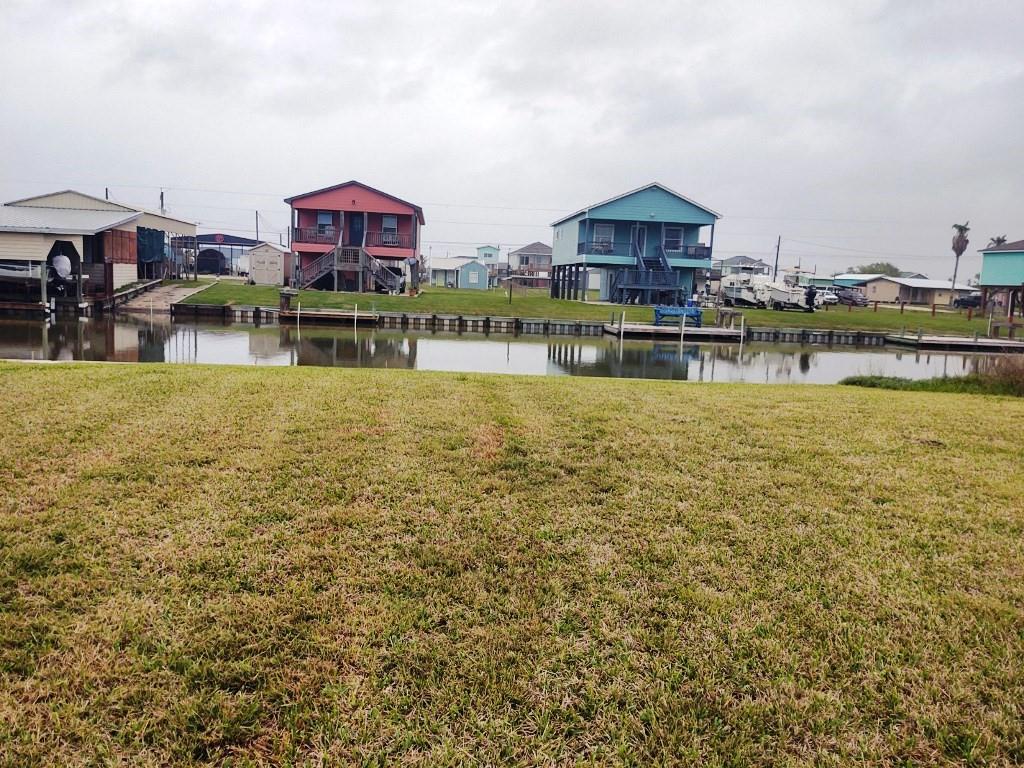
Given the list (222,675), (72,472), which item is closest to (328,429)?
(72,472)

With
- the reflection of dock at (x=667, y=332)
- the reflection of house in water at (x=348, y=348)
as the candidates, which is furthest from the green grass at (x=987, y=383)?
the reflection of dock at (x=667, y=332)

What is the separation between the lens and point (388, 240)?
4959cm

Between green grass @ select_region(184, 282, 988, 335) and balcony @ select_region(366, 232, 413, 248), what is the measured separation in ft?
14.7

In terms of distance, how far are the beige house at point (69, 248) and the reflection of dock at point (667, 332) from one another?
25.8 meters

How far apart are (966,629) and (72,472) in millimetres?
6093

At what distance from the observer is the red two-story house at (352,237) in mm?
47156

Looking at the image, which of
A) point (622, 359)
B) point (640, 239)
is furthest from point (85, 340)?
point (640, 239)

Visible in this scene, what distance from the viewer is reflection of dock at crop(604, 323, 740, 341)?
36750mm

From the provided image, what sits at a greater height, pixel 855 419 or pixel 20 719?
pixel 855 419

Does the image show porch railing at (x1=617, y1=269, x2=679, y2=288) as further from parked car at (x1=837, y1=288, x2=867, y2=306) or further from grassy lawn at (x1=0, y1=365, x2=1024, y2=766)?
grassy lawn at (x1=0, y1=365, x2=1024, y2=766)

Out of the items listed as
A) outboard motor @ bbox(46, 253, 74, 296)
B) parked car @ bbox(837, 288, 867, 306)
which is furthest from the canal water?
parked car @ bbox(837, 288, 867, 306)

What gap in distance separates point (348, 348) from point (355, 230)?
2558 centimetres

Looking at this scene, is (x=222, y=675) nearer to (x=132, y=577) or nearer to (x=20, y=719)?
(x=20, y=719)

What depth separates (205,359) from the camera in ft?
70.4
